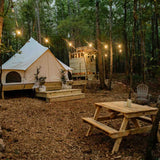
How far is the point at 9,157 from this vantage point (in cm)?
203

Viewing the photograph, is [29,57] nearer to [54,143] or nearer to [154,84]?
[54,143]

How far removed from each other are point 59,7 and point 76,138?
20774 mm

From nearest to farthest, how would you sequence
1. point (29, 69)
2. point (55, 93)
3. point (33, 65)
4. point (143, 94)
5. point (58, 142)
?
1. point (58, 142)
2. point (143, 94)
3. point (55, 93)
4. point (29, 69)
5. point (33, 65)

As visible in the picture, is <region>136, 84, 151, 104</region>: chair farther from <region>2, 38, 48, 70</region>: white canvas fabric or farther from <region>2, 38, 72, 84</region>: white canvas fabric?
<region>2, 38, 48, 70</region>: white canvas fabric

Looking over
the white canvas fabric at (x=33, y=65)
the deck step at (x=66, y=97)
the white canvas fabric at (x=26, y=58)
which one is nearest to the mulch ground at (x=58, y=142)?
the deck step at (x=66, y=97)

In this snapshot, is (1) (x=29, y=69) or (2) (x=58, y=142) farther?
(1) (x=29, y=69)

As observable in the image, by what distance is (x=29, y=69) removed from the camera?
7.80 metres

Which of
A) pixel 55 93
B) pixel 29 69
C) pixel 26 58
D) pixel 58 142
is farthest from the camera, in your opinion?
pixel 26 58

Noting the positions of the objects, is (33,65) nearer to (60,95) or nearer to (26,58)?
(26,58)

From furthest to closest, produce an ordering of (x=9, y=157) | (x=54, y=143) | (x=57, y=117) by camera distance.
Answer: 1. (x=57, y=117)
2. (x=54, y=143)
3. (x=9, y=157)

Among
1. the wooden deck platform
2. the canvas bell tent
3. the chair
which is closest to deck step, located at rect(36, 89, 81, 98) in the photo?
the wooden deck platform

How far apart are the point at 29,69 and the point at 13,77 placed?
1009 mm

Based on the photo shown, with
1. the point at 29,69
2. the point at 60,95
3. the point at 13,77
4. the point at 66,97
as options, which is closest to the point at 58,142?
the point at 66,97

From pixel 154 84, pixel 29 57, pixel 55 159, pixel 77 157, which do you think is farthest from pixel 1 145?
pixel 154 84
